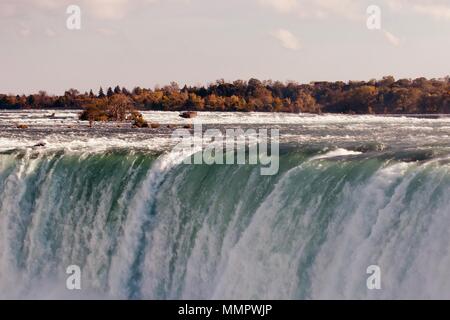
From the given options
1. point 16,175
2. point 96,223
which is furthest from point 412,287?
point 16,175

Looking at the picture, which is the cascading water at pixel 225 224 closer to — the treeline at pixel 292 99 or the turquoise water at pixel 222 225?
the turquoise water at pixel 222 225

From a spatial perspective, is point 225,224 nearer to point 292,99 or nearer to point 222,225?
point 222,225

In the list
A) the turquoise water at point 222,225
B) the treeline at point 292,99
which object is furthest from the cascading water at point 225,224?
the treeline at point 292,99

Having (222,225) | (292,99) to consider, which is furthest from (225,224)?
(292,99)

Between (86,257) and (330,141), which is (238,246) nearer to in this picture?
(86,257)

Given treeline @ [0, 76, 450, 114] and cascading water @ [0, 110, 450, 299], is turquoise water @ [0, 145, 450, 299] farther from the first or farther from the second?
treeline @ [0, 76, 450, 114]
